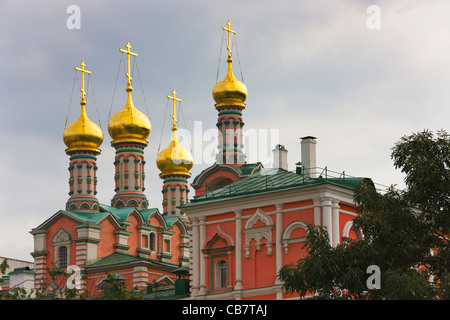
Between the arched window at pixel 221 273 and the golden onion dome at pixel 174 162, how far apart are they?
2240cm

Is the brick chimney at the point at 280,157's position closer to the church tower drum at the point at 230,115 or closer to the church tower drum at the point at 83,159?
the church tower drum at the point at 230,115

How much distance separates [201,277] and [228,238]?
1.75 metres

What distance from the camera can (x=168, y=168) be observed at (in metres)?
60.5

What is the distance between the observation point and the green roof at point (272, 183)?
121ft

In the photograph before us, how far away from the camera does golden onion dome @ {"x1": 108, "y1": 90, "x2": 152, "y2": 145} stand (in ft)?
187

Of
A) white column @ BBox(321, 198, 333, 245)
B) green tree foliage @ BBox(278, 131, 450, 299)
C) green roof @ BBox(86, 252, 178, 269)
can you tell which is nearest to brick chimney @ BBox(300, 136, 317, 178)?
white column @ BBox(321, 198, 333, 245)

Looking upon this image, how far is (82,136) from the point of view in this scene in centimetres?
5528

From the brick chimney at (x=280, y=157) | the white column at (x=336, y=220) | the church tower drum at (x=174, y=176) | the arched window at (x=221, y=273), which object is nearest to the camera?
the white column at (x=336, y=220)

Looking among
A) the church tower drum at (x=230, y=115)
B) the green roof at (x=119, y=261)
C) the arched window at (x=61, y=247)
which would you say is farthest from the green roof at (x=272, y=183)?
the arched window at (x=61, y=247)

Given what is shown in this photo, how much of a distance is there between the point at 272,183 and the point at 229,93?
1460 centimetres

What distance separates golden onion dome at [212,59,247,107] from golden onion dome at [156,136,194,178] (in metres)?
8.74
